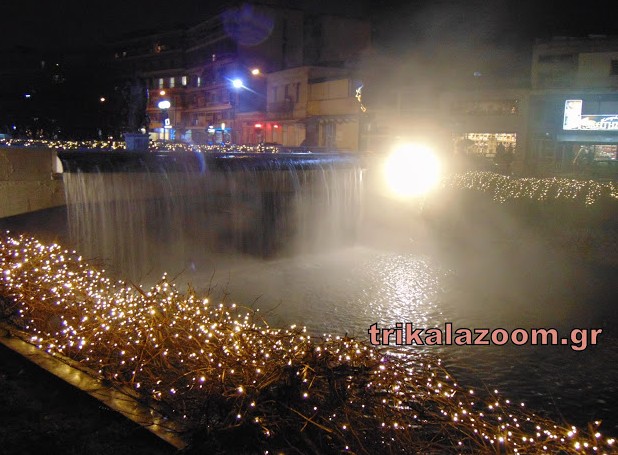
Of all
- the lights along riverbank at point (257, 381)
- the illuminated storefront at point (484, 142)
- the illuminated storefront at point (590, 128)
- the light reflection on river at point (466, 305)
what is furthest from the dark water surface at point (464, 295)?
the illuminated storefront at point (590, 128)

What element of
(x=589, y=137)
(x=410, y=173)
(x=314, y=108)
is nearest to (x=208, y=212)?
(x=410, y=173)

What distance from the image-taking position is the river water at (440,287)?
Result: 7.93 metres

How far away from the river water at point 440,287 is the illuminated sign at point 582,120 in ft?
64.7

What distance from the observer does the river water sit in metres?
7.93

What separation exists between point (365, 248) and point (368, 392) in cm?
1225

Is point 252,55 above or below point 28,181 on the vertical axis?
above

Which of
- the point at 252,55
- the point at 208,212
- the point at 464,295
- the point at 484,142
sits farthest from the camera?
the point at 252,55

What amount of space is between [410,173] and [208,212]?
843cm

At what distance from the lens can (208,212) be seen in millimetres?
14516

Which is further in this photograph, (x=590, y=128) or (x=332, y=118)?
(x=332, y=118)

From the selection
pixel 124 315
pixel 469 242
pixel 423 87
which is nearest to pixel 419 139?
pixel 423 87

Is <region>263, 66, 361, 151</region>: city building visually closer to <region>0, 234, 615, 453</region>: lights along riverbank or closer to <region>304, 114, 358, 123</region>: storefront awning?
<region>304, 114, 358, 123</region>: storefront awning

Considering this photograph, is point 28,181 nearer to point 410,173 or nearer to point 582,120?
point 410,173

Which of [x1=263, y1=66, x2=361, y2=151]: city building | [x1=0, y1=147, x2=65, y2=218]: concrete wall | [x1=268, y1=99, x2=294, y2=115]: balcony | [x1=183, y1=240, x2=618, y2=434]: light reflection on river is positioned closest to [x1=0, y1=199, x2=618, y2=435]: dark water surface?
[x1=183, y1=240, x2=618, y2=434]: light reflection on river
